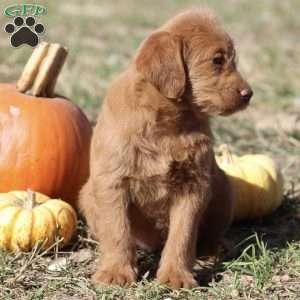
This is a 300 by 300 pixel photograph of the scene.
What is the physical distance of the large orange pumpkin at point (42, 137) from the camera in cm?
529

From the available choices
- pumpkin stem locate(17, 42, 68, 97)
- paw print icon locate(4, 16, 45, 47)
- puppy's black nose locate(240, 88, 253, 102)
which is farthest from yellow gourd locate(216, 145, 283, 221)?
paw print icon locate(4, 16, 45, 47)

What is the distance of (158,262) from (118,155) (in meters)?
0.89

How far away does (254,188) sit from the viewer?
5.58 metres

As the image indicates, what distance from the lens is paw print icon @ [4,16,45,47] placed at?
5.29 m

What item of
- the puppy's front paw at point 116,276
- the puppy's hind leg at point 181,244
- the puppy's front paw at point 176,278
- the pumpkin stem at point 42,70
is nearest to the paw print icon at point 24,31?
the pumpkin stem at point 42,70

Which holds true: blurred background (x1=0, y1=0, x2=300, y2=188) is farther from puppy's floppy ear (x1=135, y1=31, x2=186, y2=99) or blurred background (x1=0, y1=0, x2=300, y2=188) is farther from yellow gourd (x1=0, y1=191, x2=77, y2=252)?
yellow gourd (x1=0, y1=191, x2=77, y2=252)

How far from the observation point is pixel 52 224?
479 cm

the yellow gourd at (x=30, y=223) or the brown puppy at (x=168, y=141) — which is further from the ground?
the brown puppy at (x=168, y=141)

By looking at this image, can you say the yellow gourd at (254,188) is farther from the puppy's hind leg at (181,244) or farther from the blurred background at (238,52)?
the puppy's hind leg at (181,244)

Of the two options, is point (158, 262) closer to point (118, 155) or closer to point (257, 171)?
point (118, 155)

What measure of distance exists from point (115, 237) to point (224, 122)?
401cm

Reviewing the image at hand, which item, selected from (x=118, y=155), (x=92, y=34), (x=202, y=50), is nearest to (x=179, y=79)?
(x=202, y=50)

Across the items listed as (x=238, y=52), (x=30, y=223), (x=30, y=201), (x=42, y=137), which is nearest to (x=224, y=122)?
(x=238, y=52)

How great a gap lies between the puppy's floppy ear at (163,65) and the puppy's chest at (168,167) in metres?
0.31
